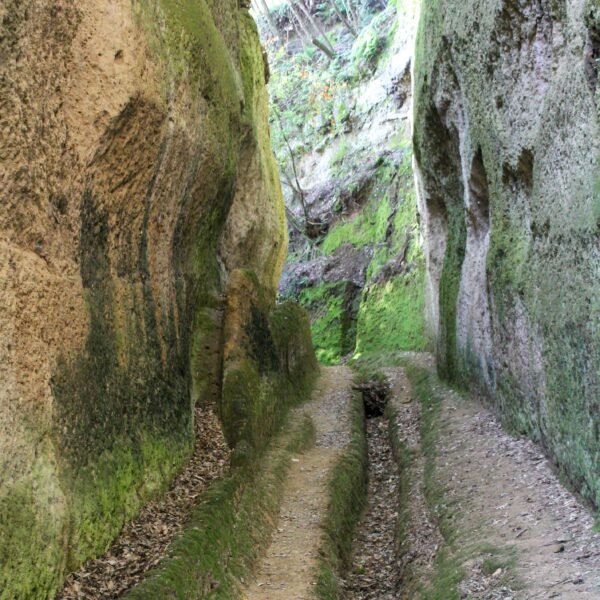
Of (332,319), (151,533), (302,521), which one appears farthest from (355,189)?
(151,533)

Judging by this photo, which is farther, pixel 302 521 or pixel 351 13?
pixel 351 13

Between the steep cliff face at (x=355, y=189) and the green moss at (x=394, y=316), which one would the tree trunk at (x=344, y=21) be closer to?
the steep cliff face at (x=355, y=189)

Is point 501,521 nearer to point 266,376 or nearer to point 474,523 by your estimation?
point 474,523

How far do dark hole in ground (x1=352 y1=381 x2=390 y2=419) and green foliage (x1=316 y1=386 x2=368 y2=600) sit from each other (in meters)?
3.45

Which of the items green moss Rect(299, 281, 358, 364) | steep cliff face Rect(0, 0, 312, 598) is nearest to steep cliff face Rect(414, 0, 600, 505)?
steep cliff face Rect(0, 0, 312, 598)

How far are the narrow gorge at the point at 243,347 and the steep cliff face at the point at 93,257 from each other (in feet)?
0.11

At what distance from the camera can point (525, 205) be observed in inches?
440

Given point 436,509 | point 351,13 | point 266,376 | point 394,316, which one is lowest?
point 436,509

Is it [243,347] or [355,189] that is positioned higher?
[355,189]

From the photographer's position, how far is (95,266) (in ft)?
26.3

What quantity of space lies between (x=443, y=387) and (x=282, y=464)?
6212mm

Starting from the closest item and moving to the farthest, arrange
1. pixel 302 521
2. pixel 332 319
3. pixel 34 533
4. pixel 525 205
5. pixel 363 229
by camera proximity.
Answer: pixel 34 533 < pixel 302 521 < pixel 525 205 < pixel 332 319 < pixel 363 229

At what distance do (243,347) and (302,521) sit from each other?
12.6ft

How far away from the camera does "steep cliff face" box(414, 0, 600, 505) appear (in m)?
8.29
